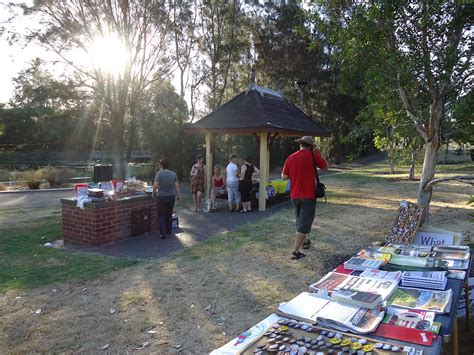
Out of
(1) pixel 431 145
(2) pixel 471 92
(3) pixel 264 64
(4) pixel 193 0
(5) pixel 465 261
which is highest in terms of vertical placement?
(4) pixel 193 0

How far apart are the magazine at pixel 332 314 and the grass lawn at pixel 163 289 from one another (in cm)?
134

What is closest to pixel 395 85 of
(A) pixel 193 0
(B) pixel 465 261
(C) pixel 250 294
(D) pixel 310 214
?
(D) pixel 310 214

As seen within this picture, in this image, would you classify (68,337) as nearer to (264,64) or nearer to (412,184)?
(412,184)

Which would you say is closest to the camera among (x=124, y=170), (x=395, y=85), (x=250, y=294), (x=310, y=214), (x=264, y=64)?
(x=250, y=294)

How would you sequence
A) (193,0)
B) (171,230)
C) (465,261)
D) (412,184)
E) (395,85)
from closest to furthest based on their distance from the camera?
(465,261), (395,85), (171,230), (412,184), (193,0)

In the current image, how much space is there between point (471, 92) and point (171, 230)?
6259 millimetres

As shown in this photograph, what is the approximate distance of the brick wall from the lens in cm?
739

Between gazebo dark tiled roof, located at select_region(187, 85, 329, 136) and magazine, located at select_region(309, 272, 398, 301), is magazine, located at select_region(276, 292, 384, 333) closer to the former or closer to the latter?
magazine, located at select_region(309, 272, 398, 301)

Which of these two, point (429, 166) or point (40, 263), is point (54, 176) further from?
point (429, 166)

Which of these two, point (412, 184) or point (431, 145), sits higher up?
point (431, 145)

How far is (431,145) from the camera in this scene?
662 cm

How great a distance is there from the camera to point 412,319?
2.53m

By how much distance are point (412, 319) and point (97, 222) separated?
242 inches

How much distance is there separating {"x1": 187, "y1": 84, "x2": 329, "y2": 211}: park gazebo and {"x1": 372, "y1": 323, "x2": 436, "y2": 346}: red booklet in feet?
29.2
